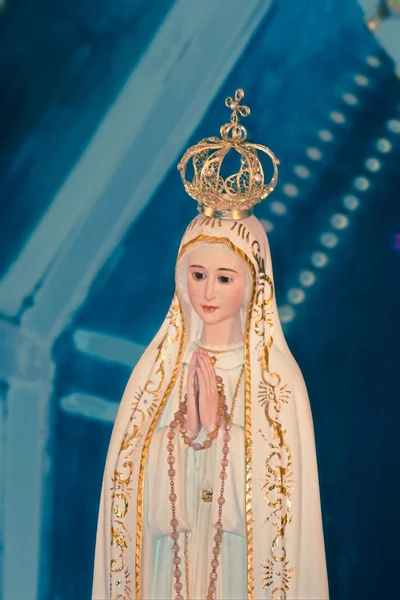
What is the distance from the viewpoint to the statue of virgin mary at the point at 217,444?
3818 mm

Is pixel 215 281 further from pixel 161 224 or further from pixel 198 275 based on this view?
pixel 161 224

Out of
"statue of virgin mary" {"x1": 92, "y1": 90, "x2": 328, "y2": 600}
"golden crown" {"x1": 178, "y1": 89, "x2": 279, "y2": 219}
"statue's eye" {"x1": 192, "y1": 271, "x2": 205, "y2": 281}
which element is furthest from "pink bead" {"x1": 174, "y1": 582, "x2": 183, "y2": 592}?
"golden crown" {"x1": 178, "y1": 89, "x2": 279, "y2": 219}

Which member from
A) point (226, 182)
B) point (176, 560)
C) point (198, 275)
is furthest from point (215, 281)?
point (176, 560)

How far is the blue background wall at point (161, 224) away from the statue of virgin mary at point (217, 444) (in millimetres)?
685

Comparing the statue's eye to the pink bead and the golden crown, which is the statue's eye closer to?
the golden crown

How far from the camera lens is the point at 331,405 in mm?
4633

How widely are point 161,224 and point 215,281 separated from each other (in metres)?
0.91

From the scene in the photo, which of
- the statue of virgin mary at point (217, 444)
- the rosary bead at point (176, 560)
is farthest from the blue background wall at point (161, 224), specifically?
the rosary bead at point (176, 560)

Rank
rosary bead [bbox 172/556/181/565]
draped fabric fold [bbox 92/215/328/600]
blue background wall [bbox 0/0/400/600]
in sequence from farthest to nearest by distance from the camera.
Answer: blue background wall [bbox 0/0/400/600], rosary bead [bbox 172/556/181/565], draped fabric fold [bbox 92/215/328/600]

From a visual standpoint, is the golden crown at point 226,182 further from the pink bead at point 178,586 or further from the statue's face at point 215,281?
the pink bead at point 178,586

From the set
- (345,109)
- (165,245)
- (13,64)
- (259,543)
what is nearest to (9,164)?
(13,64)

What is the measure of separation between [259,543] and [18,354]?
56.6 inches

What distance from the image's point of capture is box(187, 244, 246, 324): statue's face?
12.6 feet

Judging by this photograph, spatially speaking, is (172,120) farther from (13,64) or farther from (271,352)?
(271,352)
